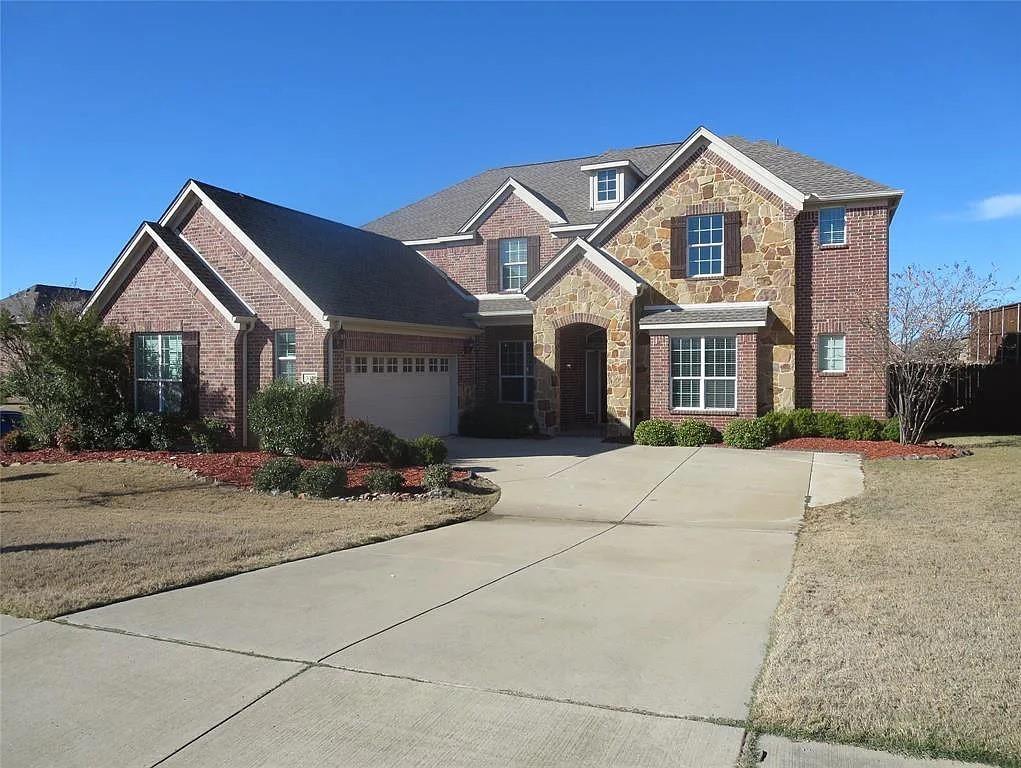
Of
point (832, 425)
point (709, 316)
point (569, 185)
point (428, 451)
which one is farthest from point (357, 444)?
point (569, 185)

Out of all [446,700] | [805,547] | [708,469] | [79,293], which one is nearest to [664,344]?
[708,469]

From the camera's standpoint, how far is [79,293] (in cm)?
4194

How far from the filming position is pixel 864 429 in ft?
62.4

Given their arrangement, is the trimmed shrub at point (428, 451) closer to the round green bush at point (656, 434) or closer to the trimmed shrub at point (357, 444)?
the trimmed shrub at point (357, 444)

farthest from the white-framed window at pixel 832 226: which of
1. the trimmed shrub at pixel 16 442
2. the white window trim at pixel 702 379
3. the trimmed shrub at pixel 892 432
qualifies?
the trimmed shrub at pixel 16 442

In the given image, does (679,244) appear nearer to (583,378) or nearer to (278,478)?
(583,378)

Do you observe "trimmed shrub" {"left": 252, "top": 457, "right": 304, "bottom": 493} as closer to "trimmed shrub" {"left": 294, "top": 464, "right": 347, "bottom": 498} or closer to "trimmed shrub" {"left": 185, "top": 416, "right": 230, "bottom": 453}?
"trimmed shrub" {"left": 294, "top": 464, "right": 347, "bottom": 498}

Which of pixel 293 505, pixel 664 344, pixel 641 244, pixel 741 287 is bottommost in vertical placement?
pixel 293 505

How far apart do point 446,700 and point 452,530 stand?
553 centimetres

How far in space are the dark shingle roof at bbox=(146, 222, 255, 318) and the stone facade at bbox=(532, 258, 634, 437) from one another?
7708 millimetres

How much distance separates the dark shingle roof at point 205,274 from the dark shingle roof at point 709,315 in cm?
995

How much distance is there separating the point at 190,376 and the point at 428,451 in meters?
6.65

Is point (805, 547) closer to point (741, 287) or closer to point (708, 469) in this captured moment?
point (708, 469)

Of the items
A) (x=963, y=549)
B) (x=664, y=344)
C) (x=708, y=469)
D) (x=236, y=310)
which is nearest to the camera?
(x=963, y=549)
